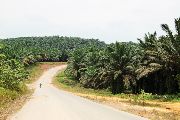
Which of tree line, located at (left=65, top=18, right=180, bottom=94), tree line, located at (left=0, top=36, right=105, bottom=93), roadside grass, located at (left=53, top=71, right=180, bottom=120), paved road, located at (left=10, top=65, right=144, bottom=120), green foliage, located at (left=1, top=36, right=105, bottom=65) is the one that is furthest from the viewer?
green foliage, located at (left=1, top=36, right=105, bottom=65)

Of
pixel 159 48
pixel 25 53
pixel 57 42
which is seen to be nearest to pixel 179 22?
pixel 159 48

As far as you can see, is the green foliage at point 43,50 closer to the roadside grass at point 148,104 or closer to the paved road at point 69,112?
the roadside grass at point 148,104

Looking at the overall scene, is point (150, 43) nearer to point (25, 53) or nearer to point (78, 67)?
Result: point (78, 67)

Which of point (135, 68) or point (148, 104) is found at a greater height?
point (135, 68)

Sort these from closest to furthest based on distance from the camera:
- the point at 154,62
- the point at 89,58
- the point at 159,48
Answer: the point at 159,48
the point at 154,62
the point at 89,58

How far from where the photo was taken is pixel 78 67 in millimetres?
87812

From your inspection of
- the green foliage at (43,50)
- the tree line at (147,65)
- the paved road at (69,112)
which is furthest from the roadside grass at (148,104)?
the green foliage at (43,50)

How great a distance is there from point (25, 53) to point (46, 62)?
1851 centimetres

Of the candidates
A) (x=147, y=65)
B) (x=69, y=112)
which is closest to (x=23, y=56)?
(x=147, y=65)

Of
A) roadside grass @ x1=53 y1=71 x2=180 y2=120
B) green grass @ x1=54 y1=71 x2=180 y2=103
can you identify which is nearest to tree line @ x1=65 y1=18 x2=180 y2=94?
green grass @ x1=54 y1=71 x2=180 y2=103

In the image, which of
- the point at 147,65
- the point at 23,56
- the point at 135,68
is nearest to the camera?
the point at 147,65

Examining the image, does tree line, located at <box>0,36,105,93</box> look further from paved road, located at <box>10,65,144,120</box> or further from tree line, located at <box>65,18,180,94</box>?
tree line, located at <box>65,18,180,94</box>

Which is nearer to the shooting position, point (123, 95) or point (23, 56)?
point (123, 95)

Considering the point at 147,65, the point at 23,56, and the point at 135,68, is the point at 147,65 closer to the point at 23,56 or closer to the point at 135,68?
the point at 135,68
